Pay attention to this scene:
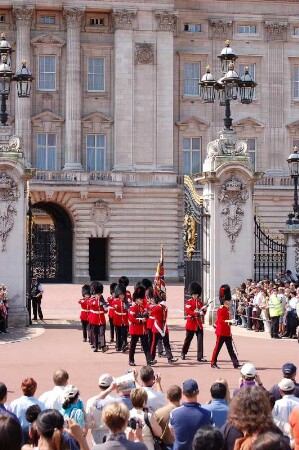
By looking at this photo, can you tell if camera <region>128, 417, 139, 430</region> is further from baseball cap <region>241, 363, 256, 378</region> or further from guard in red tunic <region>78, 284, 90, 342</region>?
guard in red tunic <region>78, 284, 90, 342</region>

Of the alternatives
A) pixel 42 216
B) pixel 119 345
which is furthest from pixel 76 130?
pixel 119 345

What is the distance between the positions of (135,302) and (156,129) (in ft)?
94.1

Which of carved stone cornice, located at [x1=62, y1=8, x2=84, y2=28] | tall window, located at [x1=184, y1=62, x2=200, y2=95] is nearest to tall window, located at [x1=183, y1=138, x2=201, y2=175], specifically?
Answer: tall window, located at [x1=184, y1=62, x2=200, y2=95]

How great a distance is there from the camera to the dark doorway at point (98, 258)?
153 feet

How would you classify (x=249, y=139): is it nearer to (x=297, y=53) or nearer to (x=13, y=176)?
(x=297, y=53)

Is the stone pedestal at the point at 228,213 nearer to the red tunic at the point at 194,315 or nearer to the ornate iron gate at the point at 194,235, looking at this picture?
the ornate iron gate at the point at 194,235

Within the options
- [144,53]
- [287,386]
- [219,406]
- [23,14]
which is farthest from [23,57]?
[219,406]

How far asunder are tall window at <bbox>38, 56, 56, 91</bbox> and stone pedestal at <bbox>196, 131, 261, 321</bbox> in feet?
75.2

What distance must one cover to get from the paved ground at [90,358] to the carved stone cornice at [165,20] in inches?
910

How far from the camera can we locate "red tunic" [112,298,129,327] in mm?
19078

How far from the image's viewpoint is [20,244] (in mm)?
24016

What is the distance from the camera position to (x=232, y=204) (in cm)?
2453

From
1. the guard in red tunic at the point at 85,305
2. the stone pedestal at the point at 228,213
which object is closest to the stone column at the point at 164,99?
the stone pedestal at the point at 228,213

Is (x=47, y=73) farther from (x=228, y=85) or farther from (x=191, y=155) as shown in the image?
(x=228, y=85)
